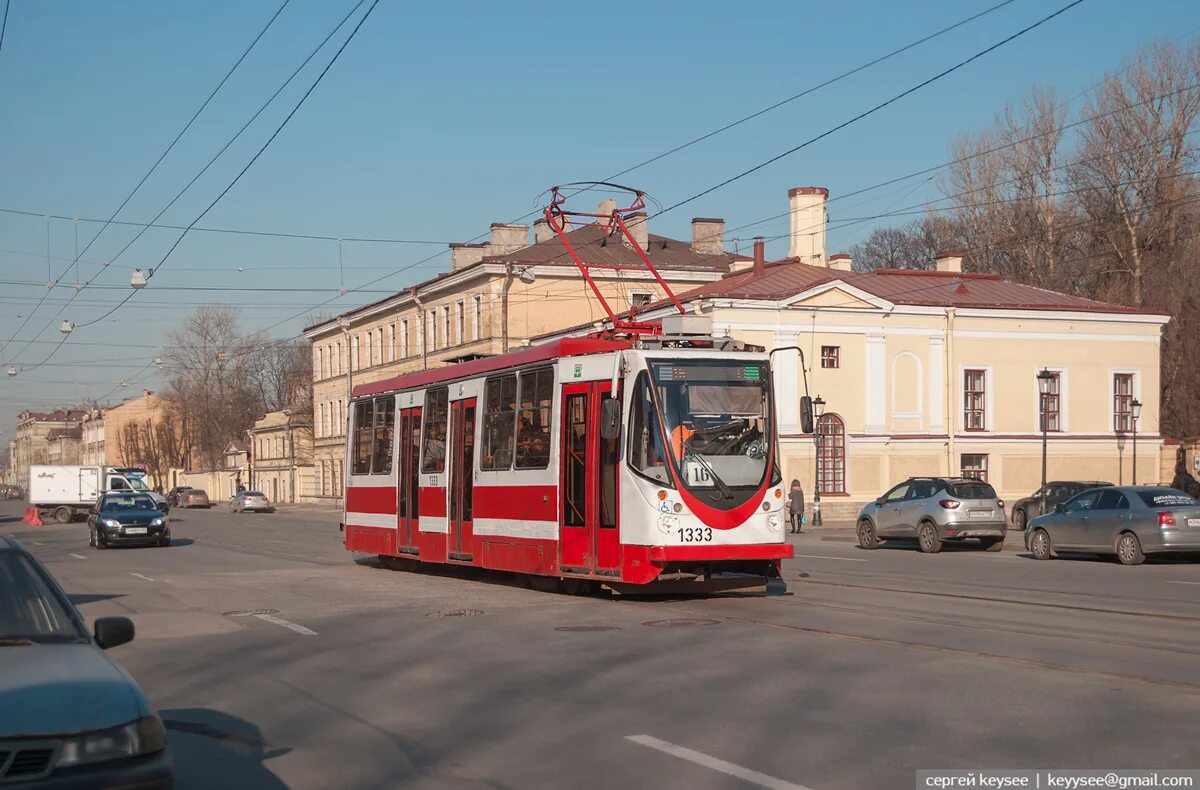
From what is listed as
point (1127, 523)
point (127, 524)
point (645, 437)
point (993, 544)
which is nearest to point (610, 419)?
point (645, 437)

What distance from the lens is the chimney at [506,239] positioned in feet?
234

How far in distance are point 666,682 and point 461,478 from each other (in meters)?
11.2

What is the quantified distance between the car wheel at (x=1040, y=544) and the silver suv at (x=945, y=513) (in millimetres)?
2868

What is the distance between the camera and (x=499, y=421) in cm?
2058

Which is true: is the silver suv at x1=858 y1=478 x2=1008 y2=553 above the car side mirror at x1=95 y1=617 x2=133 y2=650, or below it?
below

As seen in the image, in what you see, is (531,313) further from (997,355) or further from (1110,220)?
(1110,220)

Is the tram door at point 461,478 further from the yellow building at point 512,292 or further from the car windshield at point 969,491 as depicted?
the yellow building at point 512,292

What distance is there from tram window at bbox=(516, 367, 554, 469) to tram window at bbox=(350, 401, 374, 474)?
739cm

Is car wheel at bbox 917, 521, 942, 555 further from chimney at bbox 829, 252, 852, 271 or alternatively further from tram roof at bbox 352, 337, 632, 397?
chimney at bbox 829, 252, 852, 271

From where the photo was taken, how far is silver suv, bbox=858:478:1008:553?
30.6 metres

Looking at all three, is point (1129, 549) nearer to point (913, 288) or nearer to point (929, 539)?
point (929, 539)

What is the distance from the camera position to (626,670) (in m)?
11.7

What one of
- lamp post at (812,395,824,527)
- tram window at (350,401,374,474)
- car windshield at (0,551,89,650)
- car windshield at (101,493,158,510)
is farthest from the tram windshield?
lamp post at (812,395,824,527)

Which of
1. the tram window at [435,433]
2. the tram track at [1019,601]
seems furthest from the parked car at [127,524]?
the tram track at [1019,601]
